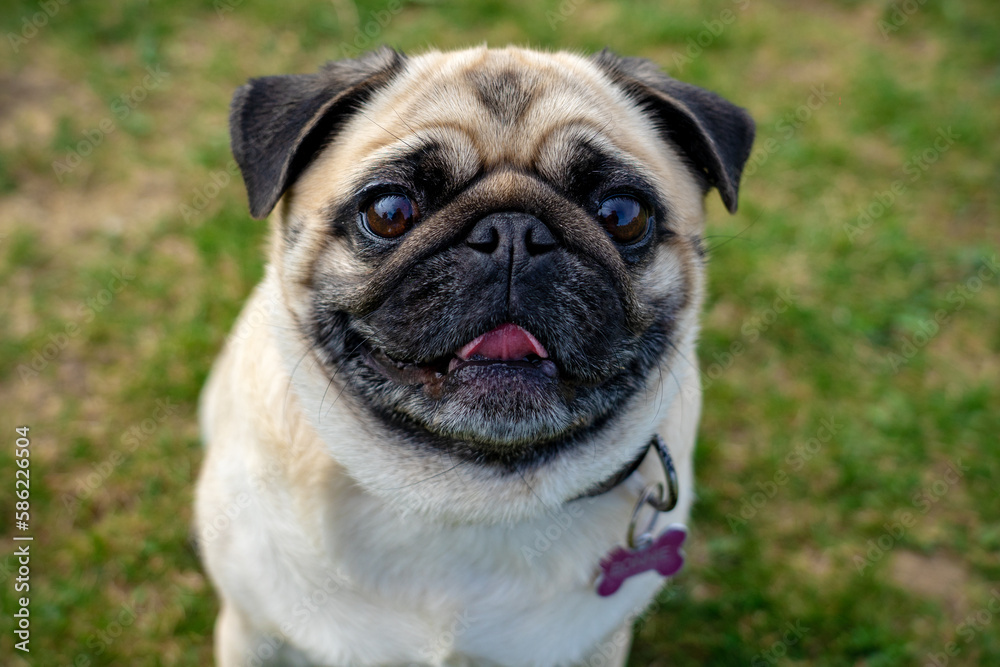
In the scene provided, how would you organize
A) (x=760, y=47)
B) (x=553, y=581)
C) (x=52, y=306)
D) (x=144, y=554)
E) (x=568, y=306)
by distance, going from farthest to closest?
(x=760, y=47) < (x=52, y=306) < (x=144, y=554) < (x=553, y=581) < (x=568, y=306)

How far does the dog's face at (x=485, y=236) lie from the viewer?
7.57 ft

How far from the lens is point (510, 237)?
89.6 inches

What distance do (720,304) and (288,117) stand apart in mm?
3393

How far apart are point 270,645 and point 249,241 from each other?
2.89m

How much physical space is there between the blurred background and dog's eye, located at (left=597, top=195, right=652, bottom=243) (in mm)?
1114

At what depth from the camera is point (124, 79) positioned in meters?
5.92

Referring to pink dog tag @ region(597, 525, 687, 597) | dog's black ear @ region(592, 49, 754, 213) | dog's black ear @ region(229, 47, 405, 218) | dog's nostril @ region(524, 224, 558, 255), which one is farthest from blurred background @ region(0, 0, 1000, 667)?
dog's black ear @ region(229, 47, 405, 218)

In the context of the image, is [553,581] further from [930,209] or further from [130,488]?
[930,209]

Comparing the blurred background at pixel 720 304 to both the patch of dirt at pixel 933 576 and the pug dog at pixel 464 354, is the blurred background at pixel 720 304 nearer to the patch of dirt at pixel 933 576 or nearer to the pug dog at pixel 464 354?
the patch of dirt at pixel 933 576

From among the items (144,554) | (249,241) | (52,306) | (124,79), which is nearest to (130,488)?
(144,554)

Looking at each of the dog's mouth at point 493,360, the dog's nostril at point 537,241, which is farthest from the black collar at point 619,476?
the dog's nostril at point 537,241

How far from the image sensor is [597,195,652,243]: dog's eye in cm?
253

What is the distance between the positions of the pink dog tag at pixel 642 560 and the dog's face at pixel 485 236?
1.56ft

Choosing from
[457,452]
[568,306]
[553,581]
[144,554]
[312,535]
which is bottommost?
[144,554]
